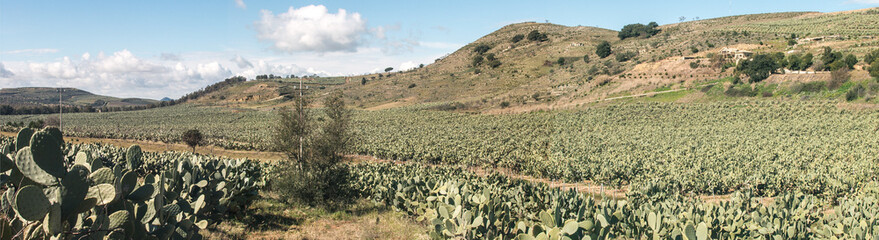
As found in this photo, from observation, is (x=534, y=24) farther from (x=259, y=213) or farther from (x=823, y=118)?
(x=259, y=213)

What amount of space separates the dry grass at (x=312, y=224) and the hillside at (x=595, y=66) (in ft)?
181

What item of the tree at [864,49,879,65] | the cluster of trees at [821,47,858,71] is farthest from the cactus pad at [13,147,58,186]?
the tree at [864,49,879,65]

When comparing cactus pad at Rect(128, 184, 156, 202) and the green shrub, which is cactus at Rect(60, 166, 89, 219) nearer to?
cactus pad at Rect(128, 184, 156, 202)

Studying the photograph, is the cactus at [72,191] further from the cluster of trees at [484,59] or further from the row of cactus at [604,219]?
the cluster of trees at [484,59]

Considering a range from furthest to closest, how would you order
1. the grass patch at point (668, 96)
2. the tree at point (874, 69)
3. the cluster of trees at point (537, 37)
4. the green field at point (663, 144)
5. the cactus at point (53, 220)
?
the cluster of trees at point (537, 37) → the grass patch at point (668, 96) → the tree at point (874, 69) → the green field at point (663, 144) → the cactus at point (53, 220)

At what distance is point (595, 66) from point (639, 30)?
3702 cm

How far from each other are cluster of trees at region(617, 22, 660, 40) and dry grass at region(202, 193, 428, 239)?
355 ft

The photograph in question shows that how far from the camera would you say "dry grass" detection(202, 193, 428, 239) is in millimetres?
10830

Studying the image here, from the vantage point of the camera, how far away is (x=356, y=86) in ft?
401

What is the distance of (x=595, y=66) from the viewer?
83.1 m

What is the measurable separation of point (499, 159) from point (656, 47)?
70176 millimetres

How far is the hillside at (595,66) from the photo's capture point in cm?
6456

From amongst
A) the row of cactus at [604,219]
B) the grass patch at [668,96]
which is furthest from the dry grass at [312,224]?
the grass patch at [668,96]

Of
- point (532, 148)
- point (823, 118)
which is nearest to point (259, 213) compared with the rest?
point (532, 148)
